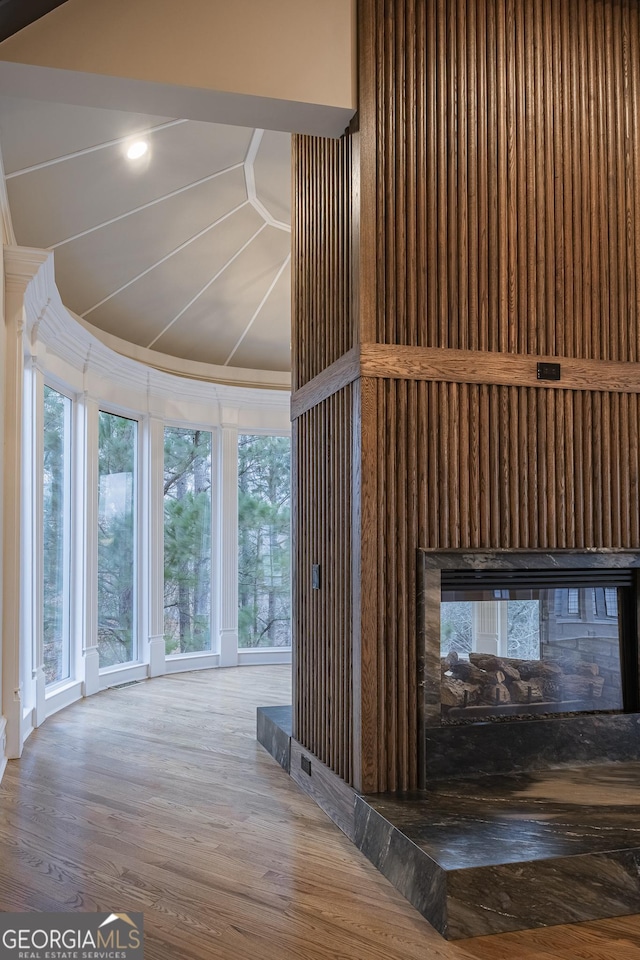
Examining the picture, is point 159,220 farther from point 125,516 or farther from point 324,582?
point 324,582

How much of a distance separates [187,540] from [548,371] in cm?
462

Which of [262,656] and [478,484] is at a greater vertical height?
[478,484]

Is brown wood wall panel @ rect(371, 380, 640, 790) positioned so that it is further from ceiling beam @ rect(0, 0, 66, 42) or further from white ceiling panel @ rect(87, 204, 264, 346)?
white ceiling panel @ rect(87, 204, 264, 346)

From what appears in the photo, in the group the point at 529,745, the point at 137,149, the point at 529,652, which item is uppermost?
the point at 137,149

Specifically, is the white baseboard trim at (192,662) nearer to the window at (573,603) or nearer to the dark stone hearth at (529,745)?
the dark stone hearth at (529,745)

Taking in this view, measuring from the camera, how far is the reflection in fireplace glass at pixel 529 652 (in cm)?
332

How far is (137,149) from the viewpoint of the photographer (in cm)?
466

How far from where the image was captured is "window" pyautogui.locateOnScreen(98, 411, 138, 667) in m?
6.42

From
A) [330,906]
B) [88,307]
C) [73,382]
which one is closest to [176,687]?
[73,382]

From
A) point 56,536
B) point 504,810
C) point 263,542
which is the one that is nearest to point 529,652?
point 504,810

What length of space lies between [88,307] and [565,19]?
3934mm

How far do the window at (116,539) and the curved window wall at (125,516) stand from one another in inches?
0.6

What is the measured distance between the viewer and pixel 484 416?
11.0 ft

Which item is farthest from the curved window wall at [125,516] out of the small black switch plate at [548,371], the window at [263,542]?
the small black switch plate at [548,371]
